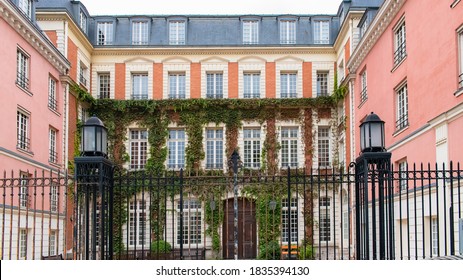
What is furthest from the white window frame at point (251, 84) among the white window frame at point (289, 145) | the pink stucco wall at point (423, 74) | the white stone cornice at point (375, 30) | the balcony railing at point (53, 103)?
the balcony railing at point (53, 103)

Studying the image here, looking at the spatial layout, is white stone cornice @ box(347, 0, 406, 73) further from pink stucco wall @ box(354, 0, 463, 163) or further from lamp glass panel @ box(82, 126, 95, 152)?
lamp glass panel @ box(82, 126, 95, 152)

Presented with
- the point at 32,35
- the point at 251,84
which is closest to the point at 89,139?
the point at 32,35

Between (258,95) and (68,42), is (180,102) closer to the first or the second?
(258,95)

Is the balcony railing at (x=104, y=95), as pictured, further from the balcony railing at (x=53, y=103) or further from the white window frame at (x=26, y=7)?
the white window frame at (x=26, y=7)

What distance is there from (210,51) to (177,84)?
2.31m

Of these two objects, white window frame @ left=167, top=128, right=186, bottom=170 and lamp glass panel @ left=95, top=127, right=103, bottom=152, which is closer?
lamp glass panel @ left=95, top=127, right=103, bottom=152

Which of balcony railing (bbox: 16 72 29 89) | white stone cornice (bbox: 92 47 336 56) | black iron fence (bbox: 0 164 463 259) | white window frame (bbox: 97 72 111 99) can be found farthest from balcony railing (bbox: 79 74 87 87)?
balcony railing (bbox: 16 72 29 89)

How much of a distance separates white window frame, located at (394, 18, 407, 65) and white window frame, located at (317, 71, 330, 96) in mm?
9654

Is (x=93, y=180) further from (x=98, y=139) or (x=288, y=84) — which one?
(x=288, y=84)

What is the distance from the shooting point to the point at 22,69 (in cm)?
2152

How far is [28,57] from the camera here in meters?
21.8

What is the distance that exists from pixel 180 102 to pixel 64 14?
679 cm

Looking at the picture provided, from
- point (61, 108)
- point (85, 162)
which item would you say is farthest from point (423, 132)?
point (61, 108)

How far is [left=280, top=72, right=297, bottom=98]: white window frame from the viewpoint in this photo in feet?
96.6
